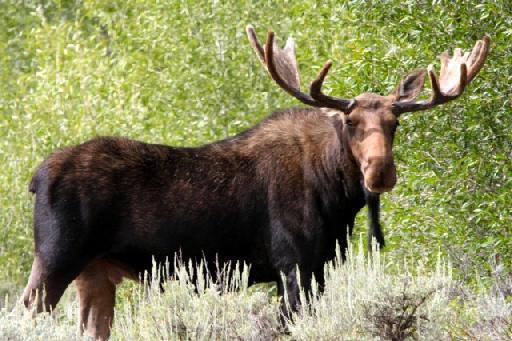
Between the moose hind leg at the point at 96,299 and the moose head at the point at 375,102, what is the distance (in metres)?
1.74

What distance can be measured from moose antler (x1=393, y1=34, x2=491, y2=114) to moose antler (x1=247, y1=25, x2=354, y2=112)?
1.39 ft

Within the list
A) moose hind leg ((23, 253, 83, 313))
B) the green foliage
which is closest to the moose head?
the green foliage

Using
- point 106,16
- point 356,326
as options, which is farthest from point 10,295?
point 356,326

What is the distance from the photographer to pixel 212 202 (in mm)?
8914

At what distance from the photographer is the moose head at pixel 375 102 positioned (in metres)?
8.27

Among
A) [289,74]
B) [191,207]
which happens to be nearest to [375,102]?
[289,74]

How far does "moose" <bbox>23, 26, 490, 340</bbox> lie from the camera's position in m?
8.63

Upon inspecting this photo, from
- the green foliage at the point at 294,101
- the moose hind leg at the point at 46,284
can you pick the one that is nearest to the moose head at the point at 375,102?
A: the green foliage at the point at 294,101

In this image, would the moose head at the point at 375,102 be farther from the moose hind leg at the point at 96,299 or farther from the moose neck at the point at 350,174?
the moose hind leg at the point at 96,299

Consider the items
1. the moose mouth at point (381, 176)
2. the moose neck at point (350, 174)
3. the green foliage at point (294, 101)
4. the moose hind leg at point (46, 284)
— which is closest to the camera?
the moose mouth at point (381, 176)

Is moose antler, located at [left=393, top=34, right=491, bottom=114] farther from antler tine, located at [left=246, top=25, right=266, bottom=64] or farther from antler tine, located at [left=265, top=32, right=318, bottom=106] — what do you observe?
antler tine, located at [left=246, top=25, right=266, bottom=64]

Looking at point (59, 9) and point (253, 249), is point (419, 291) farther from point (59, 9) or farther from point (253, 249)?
point (59, 9)

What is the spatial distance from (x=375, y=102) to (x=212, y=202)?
1262 mm

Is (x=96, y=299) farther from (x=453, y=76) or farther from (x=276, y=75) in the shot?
(x=453, y=76)
